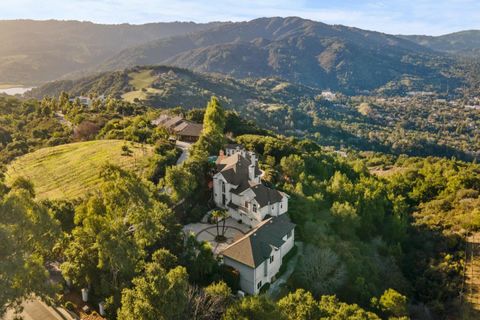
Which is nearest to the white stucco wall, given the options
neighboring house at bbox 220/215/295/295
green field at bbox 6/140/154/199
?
neighboring house at bbox 220/215/295/295

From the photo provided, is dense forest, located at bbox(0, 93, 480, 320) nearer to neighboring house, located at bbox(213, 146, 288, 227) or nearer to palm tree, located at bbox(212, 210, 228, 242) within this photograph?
neighboring house, located at bbox(213, 146, 288, 227)

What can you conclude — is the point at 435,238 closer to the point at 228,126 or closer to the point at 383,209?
the point at 383,209

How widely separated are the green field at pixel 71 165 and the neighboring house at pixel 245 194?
43.0 feet

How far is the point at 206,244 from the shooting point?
116 ft

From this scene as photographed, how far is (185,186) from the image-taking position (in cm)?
4438

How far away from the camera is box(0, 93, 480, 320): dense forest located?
24.3 m

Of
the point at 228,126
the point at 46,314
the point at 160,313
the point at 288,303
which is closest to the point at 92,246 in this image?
the point at 46,314

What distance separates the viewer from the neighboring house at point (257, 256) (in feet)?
117

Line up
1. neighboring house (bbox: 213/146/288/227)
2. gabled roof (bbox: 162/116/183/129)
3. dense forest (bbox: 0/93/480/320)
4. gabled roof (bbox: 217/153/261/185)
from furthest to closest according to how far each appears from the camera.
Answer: gabled roof (bbox: 162/116/183/129) → gabled roof (bbox: 217/153/261/185) → neighboring house (bbox: 213/146/288/227) → dense forest (bbox: 0/93/480/320)

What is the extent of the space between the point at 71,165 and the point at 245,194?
1250 inches

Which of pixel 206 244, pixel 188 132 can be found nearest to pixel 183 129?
pixel 188 132

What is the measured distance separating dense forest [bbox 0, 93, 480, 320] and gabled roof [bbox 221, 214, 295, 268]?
2038 mm

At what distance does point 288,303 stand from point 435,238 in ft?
143

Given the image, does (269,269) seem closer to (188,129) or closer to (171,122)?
(188,129)
